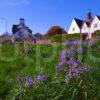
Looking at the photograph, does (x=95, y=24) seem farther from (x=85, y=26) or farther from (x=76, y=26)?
(x=76, y=26)

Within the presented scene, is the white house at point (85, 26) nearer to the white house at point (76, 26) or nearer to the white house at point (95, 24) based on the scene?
the white house at point (95, 24)

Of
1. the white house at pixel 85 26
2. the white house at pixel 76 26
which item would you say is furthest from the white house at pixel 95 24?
the white house at pixel 76 26

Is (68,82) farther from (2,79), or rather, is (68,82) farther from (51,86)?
(2,79)

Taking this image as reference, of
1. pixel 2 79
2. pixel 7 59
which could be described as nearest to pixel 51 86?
pixel 2 79

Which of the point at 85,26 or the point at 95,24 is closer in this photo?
the point at 95,24

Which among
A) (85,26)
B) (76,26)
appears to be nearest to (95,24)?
(85,26)

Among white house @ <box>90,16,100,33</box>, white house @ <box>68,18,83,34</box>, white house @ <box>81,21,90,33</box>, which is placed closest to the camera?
white house @ <box>90,16,100,33</box>

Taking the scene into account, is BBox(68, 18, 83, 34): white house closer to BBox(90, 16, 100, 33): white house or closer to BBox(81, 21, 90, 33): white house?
BBox(81, 21, 90, 33): white house

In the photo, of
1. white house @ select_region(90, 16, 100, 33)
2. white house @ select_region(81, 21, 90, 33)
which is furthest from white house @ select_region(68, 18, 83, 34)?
white house @ select_region(90, 16, 100, 33)

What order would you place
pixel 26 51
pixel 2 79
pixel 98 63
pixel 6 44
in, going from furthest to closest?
pixel 6 44 → pixel 26 51 → pixel 2 79 → pixel 98 63

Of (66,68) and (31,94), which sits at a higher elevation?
(66,68)

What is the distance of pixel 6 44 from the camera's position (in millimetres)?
11891

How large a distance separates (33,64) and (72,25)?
3737cm

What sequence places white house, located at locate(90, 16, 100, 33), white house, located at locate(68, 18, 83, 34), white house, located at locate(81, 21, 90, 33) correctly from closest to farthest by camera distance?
white house, located at locate(90, 16, 100, 33), white house, located at locate(81, 21, 90, 33), white house, located at locate(68, 18, 83, 34)
